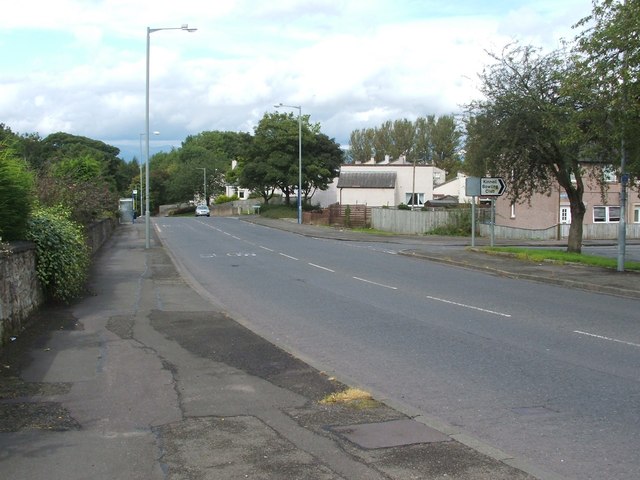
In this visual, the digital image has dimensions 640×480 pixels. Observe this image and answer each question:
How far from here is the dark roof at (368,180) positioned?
75.1m

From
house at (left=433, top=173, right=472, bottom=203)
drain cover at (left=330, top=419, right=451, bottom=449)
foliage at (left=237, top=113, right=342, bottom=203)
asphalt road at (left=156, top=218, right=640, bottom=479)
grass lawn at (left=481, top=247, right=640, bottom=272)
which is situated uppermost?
foliage at (left=237, top=113, right=342, bottom=203)

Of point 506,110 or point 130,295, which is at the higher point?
point 506,110

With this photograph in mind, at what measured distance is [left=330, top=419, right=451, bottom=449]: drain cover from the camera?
5586 millimetres

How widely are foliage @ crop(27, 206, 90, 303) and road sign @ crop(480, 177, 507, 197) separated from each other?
17.6 meters

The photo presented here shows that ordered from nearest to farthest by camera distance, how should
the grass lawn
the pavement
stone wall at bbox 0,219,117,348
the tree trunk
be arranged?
the pavement
stone wall at bbox 0,219,117,348
the grass lawn
the tree trunk

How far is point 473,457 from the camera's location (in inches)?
206

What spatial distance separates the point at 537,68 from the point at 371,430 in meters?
21.5

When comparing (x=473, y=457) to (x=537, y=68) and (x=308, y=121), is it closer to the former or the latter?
(x=537, y=68)

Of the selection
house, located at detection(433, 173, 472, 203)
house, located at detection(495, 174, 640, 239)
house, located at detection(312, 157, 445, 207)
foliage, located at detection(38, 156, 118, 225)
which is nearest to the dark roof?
house, located at detection(312, 157, 445, 207)

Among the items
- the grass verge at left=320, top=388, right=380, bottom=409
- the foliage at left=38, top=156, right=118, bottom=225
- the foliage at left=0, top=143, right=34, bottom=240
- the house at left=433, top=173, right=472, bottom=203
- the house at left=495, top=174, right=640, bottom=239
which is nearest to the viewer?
the grass verge at left=320, top=388, right=380, bottom=409

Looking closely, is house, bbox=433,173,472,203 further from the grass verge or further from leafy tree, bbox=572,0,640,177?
the grass verge

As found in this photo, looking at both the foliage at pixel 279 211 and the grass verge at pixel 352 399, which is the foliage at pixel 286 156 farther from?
the grass verge at pixel 352 399

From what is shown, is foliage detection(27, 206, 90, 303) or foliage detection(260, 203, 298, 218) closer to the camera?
foliage detection(27, 206, 90, 303)

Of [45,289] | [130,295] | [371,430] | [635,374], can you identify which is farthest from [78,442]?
[130,295]
